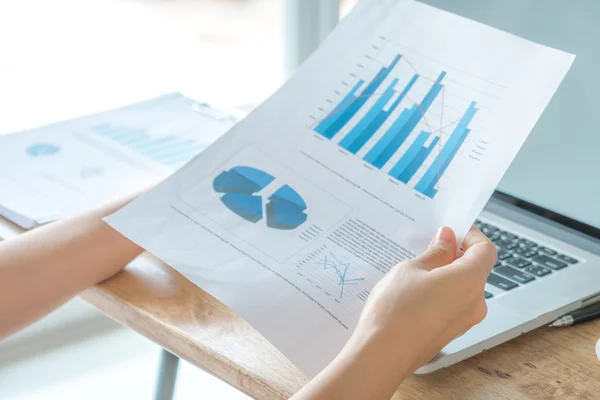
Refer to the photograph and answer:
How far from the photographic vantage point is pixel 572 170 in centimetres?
83

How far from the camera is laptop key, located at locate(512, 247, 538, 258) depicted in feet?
2.51

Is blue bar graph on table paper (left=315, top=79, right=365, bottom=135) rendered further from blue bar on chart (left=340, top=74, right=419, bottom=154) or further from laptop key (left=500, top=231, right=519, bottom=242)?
laptop key (left=500, top=231, right=519, bottom=242)

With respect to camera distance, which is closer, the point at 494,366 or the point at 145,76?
the point at 494,366

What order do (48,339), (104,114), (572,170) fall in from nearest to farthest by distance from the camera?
(572,170)
(104,114)
(48,339)

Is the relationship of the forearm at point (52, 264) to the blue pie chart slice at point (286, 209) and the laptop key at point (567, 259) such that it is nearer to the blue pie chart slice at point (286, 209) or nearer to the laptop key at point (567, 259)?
the blue pie chart slice at point (286, 209)

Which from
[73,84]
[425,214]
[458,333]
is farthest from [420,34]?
[73,84]

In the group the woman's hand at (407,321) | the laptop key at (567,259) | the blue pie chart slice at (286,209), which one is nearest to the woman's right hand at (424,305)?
the woman's hand at (407,321)

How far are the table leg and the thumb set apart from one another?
0.49 meters

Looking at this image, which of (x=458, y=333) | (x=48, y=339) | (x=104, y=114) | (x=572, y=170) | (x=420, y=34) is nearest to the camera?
(x=458, y=333)

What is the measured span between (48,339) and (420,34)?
1.24m

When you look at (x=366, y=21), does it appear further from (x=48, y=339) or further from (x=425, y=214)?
(x=48, y=339)

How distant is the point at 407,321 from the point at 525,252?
0.96 ft

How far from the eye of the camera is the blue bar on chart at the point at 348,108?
0.70 meters

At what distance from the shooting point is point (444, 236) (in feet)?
1.94
